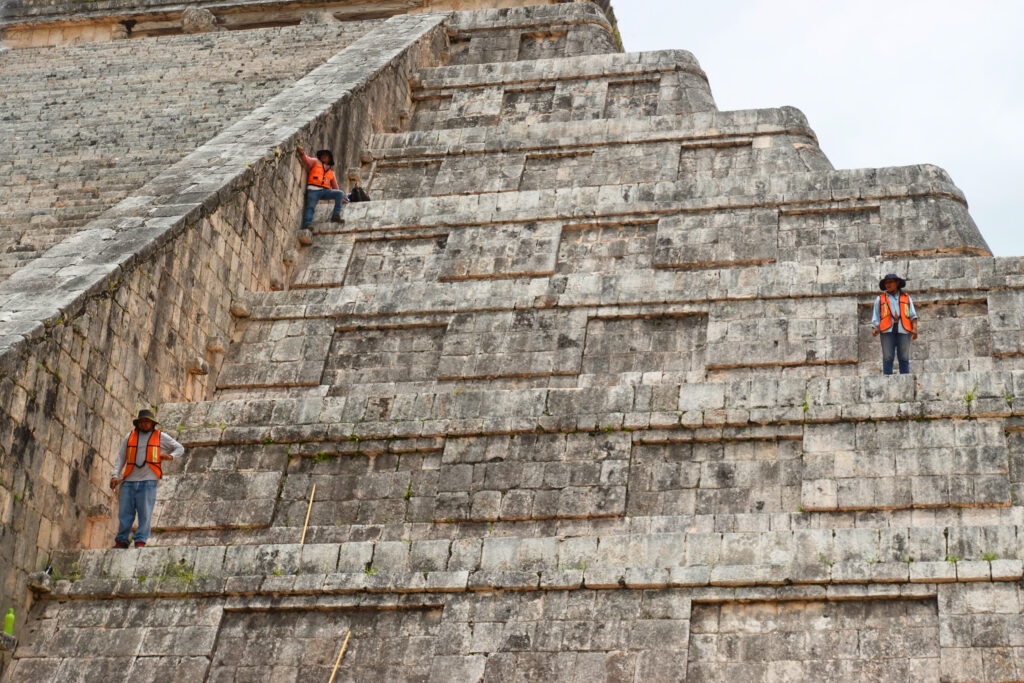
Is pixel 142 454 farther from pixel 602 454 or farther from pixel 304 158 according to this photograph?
pixel 304 158

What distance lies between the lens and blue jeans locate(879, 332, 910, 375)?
1227cm

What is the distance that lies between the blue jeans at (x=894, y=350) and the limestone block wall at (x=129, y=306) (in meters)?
5.58

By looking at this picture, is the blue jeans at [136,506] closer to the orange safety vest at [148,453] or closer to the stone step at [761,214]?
the orange safety vest at [148,453]

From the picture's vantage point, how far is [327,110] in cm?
1716

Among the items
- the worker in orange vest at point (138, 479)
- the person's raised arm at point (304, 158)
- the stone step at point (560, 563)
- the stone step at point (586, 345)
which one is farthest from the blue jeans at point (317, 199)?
the stone step at point (560, 563)

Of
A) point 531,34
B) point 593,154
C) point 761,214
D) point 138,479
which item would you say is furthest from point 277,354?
point 531,34

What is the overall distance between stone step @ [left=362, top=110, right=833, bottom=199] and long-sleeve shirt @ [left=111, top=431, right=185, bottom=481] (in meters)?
5.64

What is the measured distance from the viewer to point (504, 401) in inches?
484

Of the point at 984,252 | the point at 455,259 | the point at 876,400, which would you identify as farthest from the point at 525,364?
the point at 984,252

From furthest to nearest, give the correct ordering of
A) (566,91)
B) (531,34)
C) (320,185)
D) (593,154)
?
1. (531,34)
2. (566,91)
3. (593,154)
4. (320,185)

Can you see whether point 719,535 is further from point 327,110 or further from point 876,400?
point 327,110

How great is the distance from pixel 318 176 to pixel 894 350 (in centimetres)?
652

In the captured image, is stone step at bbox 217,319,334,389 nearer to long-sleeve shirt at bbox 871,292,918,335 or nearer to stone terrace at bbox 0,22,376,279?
stone terrace at bbox 0,22,376,279

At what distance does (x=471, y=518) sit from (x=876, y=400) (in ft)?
9.46
